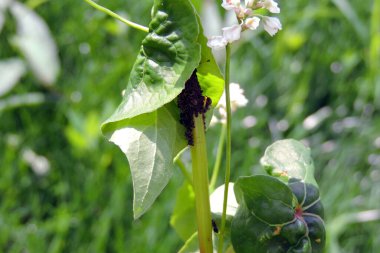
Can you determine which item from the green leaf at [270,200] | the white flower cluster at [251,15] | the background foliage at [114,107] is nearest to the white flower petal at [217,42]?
the white flower cluster at [251,15]

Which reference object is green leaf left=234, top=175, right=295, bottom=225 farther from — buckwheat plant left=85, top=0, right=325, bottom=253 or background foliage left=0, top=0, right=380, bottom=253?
background foliage left=0, top=0, right=380, bottom=253

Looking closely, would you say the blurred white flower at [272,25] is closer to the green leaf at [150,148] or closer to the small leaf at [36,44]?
the green leaf at [150,148]

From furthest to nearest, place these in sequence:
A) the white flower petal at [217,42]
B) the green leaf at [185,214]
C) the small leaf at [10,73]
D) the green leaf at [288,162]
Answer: the small leaf at [10,73] → the green leaf at [185,214] → the green leaf at [288,162] → the white flower petal at [217,42]

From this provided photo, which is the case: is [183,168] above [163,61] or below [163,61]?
below

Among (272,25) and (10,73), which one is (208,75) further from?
(10,73)

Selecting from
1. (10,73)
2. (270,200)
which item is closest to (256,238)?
(270,200)

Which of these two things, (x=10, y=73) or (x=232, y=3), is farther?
(x=10, y=73)

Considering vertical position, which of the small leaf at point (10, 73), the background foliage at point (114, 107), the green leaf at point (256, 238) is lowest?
the background foliage at point (114, 107)

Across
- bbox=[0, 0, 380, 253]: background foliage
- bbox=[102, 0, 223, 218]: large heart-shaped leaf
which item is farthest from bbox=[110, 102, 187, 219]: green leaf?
bbox=[0, 0, 380, 253]: background foliage
